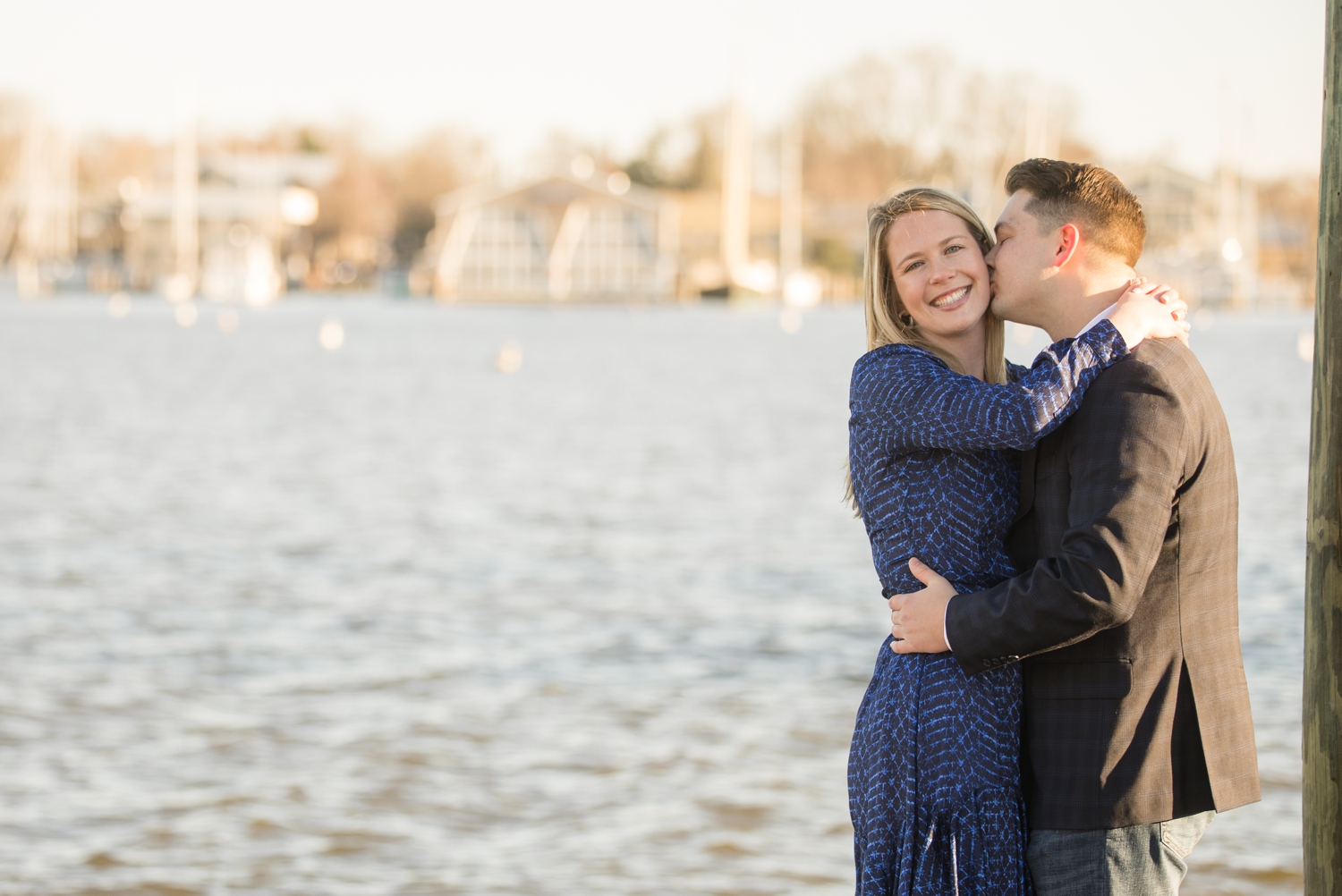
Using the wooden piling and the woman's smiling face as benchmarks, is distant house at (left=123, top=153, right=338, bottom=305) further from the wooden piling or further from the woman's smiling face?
the wooden piling

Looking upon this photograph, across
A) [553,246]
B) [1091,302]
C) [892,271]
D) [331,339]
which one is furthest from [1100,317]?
[553,246]

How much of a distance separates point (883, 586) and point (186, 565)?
11.6 meters

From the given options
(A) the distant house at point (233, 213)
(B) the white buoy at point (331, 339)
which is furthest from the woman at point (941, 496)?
(A) the distant house at point (233, 213)

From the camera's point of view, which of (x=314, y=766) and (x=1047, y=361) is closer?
(x=1047, y=361)

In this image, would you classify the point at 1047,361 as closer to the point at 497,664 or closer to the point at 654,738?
the point at 654,738

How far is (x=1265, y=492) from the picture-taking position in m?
17.8

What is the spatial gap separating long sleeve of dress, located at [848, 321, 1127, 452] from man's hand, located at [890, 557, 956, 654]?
0.26 meters

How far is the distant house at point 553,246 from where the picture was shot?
92.7 metres

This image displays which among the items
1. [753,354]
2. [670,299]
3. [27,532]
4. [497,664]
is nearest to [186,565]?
[27,532]

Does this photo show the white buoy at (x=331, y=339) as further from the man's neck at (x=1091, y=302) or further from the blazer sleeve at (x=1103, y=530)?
the blazer sleeve at (x=1103, y=530)

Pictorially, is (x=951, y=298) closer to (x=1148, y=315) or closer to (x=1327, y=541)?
(x=1148, y=315)

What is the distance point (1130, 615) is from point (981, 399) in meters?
0.49

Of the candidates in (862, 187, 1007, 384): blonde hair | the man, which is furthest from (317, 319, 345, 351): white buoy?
the man

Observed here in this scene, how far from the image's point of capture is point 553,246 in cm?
9519
